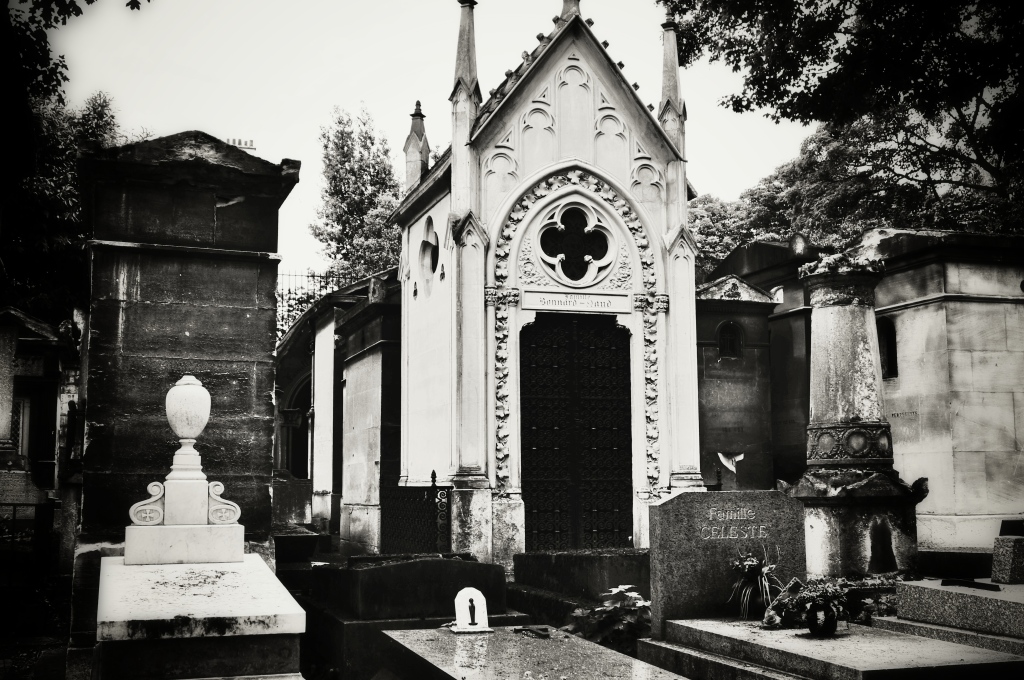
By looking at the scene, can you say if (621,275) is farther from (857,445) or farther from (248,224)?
(248,224)

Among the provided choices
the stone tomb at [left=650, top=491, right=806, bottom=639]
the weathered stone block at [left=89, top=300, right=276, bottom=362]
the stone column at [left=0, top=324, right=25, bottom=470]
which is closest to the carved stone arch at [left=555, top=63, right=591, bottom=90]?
the weathered stone block at [left=89, top=300, right=276, bottom=362]

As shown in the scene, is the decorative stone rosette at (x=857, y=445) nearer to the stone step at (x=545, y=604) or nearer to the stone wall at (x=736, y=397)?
the stone step at (x=545, y=604)

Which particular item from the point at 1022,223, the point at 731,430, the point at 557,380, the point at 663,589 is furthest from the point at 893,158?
the point at 663,589

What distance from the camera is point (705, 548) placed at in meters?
8.41

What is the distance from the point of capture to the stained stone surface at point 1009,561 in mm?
7777

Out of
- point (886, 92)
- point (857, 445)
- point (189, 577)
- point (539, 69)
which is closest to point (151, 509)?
point (189, 577)

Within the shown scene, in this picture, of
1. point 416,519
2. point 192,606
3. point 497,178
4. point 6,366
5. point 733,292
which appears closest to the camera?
point 192,606

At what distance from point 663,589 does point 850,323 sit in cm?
405

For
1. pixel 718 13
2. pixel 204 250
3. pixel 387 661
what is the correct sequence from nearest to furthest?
pixel 387 661 < pixel 204 250 < pixel 718 13

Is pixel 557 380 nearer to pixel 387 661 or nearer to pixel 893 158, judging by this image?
pixel 387 661

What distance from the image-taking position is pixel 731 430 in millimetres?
16391

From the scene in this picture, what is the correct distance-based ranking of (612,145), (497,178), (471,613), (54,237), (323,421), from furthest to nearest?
(54,237) → (323,421) → (612,145) → (497,178) → (471,613)

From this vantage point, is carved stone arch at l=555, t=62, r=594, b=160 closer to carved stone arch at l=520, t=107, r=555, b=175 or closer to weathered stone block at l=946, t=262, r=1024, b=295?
carved stone arch at l=520, t=107, r=555, b=175

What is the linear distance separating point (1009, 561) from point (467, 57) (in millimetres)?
9963
